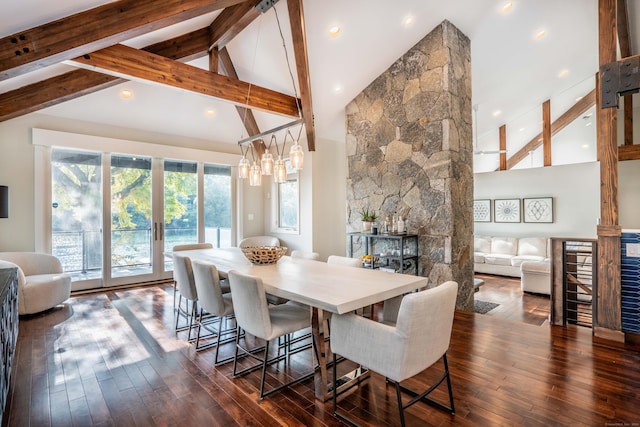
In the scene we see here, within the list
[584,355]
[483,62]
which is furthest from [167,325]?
[483,62]

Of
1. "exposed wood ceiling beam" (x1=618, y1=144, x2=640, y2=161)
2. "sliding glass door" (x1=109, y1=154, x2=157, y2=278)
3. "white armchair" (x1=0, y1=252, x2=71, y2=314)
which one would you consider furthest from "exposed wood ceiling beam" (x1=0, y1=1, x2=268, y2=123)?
"exposed wood ceiling beam" (x1=618, y1=144, x2=640, y2=161)

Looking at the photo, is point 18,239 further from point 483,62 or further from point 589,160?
point 589,160

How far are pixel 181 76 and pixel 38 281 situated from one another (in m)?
3.09

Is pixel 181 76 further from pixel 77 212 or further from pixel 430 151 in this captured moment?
pixel 430 151

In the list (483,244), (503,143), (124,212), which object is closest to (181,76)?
(124,212)

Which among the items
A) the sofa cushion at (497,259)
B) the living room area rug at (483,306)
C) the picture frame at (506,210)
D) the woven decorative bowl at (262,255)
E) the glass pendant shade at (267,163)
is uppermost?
the glass pendant shade at (267,163)

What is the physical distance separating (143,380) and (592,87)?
28.5 ft

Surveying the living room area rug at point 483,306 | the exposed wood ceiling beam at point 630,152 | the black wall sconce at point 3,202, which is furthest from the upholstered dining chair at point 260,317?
the exposed wood ceiling beam at point 630,152

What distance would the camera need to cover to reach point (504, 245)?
6895mm

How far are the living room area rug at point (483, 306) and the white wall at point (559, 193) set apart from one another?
10.5 feet

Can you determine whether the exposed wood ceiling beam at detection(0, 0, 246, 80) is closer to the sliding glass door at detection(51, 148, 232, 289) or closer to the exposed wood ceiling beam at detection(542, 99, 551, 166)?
the sliding glass door at detection(51, 148, 232, 289)

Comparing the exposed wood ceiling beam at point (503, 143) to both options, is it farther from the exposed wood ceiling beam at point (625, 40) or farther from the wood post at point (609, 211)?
the wood post at point (609, 211)

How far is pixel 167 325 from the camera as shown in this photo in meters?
3.59

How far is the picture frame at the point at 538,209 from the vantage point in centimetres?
672
